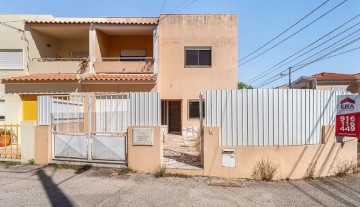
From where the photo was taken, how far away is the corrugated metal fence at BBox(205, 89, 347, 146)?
25.6 feet

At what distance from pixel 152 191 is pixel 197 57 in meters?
11.3

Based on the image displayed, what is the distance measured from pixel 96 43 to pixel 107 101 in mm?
7491

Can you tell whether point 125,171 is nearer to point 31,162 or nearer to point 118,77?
point 31,162

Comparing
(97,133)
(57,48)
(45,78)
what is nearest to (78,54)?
(57,48)

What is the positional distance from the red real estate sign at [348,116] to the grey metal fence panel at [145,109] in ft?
19.2

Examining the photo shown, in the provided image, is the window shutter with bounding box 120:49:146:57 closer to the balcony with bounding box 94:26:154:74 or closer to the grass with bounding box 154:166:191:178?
the balcony with bounding box 94:26:154:74

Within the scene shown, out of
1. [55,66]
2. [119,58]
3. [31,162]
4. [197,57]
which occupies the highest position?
[197,57]

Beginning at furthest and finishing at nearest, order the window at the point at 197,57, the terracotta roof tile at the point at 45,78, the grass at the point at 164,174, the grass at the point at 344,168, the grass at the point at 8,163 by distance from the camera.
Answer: the window at the point at 197,57
the terracotta roof tile at the point at 45,78
the grass at the point at 8,163
the grass at the point at 344,168
the grass at the point at 164,174

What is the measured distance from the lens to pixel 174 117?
17.4m

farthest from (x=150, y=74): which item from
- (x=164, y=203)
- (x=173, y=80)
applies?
(x=164, y=203)

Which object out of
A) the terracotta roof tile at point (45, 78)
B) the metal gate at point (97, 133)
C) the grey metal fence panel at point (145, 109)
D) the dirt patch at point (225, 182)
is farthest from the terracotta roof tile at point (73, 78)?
the dirt patch at point (225, 182)

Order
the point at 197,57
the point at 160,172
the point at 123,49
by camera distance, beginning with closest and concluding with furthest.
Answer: the point at 160,172 < the point at 197,57 < the point at 123,49

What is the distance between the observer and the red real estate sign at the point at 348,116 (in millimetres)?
7828

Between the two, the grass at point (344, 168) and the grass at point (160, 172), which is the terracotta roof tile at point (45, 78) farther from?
the grass at point (344, 168)
